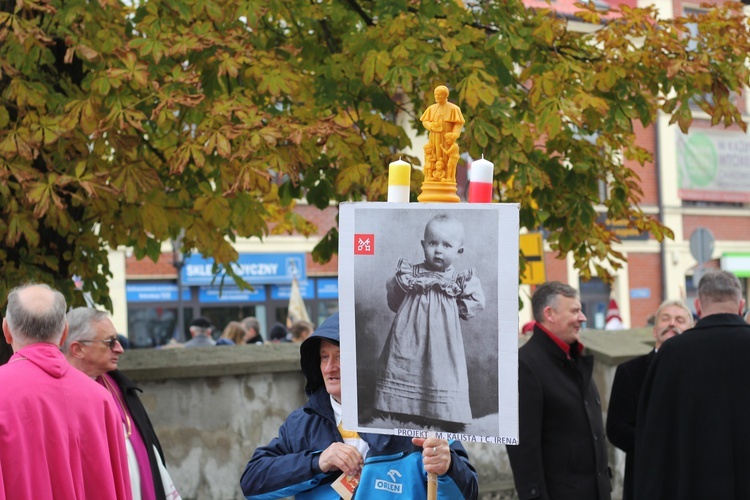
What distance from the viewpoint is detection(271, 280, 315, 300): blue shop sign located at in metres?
28.1

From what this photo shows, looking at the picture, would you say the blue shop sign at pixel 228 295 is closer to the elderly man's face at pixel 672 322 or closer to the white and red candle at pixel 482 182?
the elderly man's face at pixel 672 322

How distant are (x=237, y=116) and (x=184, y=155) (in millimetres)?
485

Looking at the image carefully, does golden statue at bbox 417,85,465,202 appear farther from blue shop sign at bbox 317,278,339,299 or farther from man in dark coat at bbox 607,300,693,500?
blue shop sign at bbox 317,278,339,299

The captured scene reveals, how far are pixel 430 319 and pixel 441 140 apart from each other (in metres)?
0.60

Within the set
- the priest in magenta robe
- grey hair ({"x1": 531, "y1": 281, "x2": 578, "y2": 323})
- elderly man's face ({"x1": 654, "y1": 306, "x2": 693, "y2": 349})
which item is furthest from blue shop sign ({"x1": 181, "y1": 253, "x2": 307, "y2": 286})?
the priest in magenta robe

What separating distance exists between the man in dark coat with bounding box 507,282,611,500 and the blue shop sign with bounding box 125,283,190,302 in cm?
2055

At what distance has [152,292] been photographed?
2655 cm

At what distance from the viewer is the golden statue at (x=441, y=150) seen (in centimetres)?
373

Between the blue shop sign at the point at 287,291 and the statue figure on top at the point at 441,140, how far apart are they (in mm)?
24274

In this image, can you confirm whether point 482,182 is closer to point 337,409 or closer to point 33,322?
point 337,409

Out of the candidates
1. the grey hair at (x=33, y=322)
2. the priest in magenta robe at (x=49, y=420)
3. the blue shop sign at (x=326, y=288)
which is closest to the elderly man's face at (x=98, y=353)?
the priest in magenta robe at (x=49, y=420)

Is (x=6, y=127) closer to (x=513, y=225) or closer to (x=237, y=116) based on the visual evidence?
(x=237, y=116)

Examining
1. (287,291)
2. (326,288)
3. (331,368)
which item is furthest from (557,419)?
(326,288)

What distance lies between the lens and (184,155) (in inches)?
267
